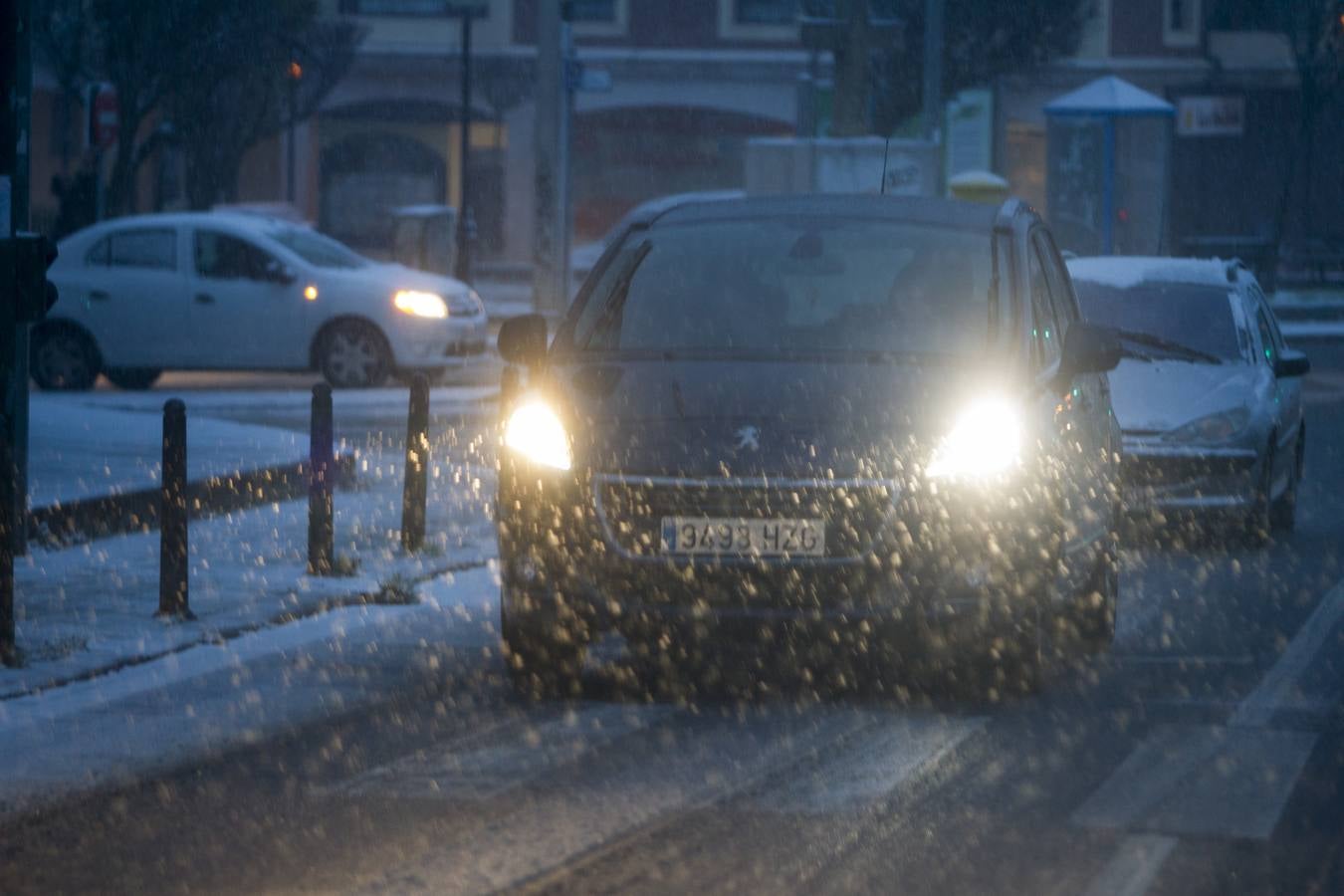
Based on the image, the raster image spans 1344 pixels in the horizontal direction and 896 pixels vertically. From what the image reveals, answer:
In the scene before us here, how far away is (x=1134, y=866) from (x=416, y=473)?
6.25 meters

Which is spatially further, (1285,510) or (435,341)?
(435,341)

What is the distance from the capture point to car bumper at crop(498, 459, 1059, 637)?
285 inches

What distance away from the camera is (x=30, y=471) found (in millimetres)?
13031

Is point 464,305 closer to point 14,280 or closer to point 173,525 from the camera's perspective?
point 173,525

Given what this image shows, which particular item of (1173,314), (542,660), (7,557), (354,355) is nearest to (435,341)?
(354,355)

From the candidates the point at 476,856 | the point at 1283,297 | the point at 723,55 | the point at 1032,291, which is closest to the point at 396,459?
the point at 1032,291

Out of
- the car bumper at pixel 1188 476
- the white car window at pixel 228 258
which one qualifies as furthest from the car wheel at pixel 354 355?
the car bumper at pixel 1188 476

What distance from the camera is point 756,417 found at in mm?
7426

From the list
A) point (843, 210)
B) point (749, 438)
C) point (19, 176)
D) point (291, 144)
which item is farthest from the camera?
point (291, 144)

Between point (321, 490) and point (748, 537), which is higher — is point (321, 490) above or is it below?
below

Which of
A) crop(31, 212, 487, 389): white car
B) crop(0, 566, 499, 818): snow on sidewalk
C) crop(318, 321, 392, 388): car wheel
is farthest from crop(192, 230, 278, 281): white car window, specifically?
crop(0, 566, 499, 818): snow on sidewalk

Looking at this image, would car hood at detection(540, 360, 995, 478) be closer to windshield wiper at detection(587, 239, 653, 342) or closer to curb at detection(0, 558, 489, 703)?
windshield wiper at detection(587, 239, 653, 342)

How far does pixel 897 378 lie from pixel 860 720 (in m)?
1.11

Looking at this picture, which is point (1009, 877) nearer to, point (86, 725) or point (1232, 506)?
point (86, 725)
